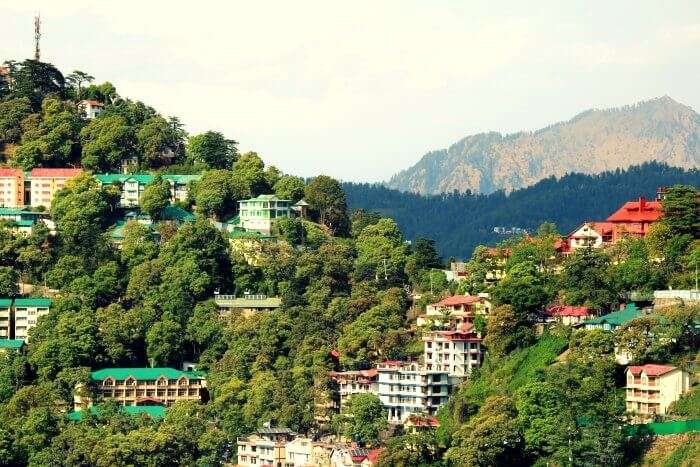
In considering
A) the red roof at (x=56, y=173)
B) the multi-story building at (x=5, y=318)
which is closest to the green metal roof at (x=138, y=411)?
the multi-story building at (x=5, y=318)

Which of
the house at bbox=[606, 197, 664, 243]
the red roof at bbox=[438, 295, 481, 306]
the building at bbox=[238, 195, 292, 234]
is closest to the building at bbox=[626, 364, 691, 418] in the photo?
the red roof at bbox=[438, 295, 481, 306]

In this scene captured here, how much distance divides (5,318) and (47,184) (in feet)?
39.7

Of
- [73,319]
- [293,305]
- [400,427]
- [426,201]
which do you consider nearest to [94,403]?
[73,319]

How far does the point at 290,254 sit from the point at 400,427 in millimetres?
16993

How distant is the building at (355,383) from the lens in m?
66.2

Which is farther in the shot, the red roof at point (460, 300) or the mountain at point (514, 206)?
the mountain at point (514, 206)

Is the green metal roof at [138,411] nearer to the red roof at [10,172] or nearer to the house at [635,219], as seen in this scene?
the house at [635,219]

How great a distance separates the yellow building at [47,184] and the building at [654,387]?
38.3 meters

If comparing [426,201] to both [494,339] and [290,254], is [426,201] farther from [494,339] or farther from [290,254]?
[494,339]

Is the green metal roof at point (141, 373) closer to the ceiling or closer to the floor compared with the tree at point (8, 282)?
closer to the floor

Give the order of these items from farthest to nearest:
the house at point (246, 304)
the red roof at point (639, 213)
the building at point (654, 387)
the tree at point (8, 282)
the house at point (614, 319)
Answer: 1. the tree at point (8, 282)
2. the house at point (246, 304)
3. the red roof at point (639, 213)
4. the house at point (614, 319)
5. the building at point (654, 387)

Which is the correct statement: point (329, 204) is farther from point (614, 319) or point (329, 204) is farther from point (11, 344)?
point (614, 319)

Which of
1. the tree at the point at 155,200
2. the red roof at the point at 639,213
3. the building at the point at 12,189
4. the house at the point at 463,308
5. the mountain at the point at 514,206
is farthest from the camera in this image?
the mountain at the point at 514,206

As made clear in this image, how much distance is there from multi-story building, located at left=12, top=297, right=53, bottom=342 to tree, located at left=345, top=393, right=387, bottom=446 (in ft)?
61.0
